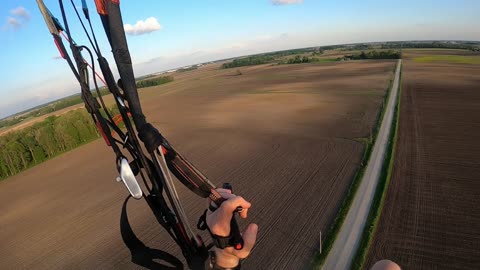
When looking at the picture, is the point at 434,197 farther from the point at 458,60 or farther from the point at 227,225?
the point at 458,60

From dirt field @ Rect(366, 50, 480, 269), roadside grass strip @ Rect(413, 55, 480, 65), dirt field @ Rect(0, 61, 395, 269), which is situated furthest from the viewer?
roadside grass strip @ Rect(413, 55, 480, 65)

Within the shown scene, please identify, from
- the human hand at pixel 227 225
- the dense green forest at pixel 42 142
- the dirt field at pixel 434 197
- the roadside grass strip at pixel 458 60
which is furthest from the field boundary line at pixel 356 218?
the roadside grass strip at pixel 458 60

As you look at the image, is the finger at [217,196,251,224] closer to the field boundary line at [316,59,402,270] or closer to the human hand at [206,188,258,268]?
the human hand at [206,188,258,268]

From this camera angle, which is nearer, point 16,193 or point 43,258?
point 43,258

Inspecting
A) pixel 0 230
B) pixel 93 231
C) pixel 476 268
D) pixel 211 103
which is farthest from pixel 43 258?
pixel 211 103

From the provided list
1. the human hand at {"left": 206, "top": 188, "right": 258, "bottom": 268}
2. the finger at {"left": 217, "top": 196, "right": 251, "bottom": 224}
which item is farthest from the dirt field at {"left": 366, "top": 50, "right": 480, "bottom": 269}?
the finger at {"left": 217, "top": 196, "right": 251, "bottom": 224}

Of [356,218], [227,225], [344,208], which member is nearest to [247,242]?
[227,225]

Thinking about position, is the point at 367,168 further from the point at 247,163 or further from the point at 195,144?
the point at 195,144

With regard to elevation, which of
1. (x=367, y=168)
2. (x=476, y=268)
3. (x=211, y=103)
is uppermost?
(x=211, y=103)
